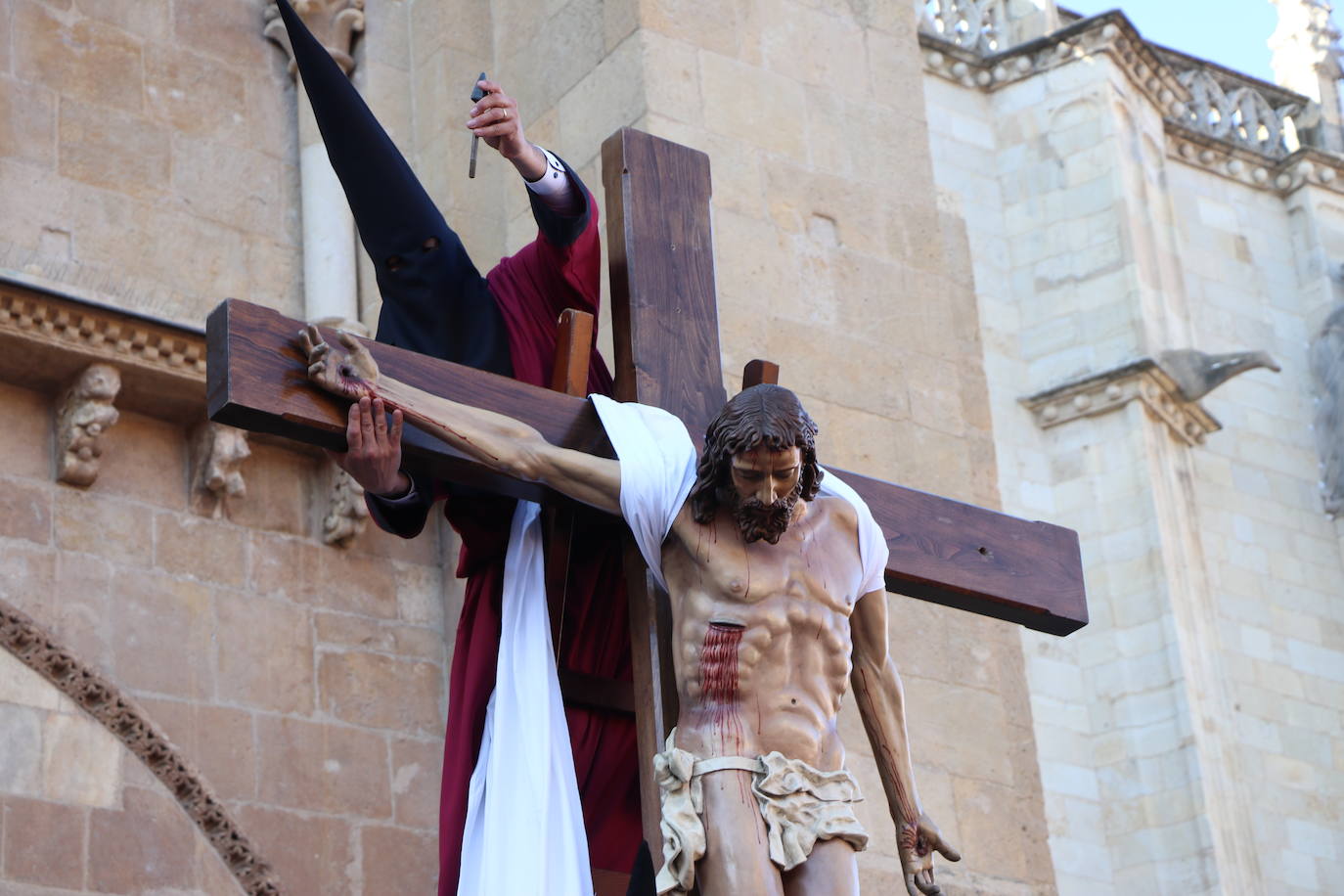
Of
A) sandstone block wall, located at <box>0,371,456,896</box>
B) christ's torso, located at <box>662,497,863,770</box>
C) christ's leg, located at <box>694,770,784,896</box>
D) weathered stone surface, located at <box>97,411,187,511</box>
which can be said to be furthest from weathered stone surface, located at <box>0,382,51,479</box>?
christ's leg, located at <box>694,770,784,896</box>

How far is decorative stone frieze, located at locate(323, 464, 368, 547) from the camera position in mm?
6336

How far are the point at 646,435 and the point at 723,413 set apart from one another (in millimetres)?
268

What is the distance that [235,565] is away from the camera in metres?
6.21

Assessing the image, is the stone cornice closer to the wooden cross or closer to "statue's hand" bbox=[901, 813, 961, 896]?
the wooden cross

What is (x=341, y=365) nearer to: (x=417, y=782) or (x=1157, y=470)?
(x=417, y=782)

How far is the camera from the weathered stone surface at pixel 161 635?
234 inches

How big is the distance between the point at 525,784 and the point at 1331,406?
35.0 ft

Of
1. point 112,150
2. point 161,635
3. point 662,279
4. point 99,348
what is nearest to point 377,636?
point 161,635

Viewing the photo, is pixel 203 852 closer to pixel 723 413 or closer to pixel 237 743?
pixel 237 743

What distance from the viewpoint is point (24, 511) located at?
19.5 ft

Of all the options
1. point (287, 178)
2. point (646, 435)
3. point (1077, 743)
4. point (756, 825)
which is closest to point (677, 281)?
point (646, 435)

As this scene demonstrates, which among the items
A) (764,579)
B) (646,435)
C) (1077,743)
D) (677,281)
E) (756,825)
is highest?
(1077,743)

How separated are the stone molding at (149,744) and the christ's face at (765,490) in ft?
7.38

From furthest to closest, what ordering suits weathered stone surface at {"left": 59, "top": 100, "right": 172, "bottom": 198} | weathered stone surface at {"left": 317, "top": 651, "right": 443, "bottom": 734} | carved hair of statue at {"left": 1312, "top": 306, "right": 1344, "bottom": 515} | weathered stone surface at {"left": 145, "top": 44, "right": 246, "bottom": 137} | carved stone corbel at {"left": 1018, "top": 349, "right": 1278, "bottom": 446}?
1. carved hair of statue at {"left": 1312, "top": 306, "right": 1344, "bottom": 515}
2. carved stone corbel at {"left": 1018, "top": 349, "right": 1278, "bottom": 446}
3. weathered stone surface at {"left": 145, "top": 44, "right": 246, "bottom": 137}
4. weathered stone surface at {"left": 59, "top": 100, "right": 172, "bottom": 198}
5. weathered stone surface at {"left": 317, "top": 651, "right": 443, "bottom": 734}
